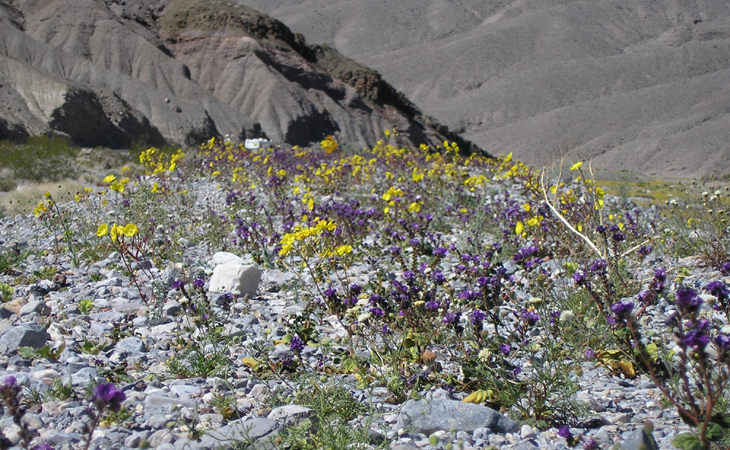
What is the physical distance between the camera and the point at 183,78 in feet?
104

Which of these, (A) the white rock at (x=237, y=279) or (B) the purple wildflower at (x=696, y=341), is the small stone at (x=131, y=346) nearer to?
(A) the white rock at (x=237, y=279)

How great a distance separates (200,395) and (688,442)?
6.94 feet

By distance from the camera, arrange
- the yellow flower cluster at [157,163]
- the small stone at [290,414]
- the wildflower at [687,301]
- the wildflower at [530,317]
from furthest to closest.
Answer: the yellow flower cluster at [157,163], the wildflower at [530,317], the small stone at [290,414], the wildflower at [687,301]

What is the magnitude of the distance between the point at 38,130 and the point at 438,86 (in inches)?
2828

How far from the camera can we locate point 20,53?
1144 inches

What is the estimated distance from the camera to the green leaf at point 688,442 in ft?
6.04

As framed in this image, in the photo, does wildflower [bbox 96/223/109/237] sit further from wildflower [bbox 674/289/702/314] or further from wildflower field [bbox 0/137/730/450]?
wildflower [bbox 674/289/702/314]

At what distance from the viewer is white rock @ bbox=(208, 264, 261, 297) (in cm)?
452

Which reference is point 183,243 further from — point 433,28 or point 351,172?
point 433,28

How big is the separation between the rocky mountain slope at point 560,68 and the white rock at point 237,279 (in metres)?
45.7

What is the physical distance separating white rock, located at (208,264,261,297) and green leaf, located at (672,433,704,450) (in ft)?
10.8

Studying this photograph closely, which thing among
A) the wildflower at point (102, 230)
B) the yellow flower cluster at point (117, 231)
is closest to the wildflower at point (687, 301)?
the yellow flower cluster at point (117, 231)

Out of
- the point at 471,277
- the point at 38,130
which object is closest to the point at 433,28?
the point at 38,130

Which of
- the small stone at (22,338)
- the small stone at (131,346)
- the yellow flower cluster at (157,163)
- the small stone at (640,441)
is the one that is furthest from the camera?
the yellow flower cluster at (157,163)
